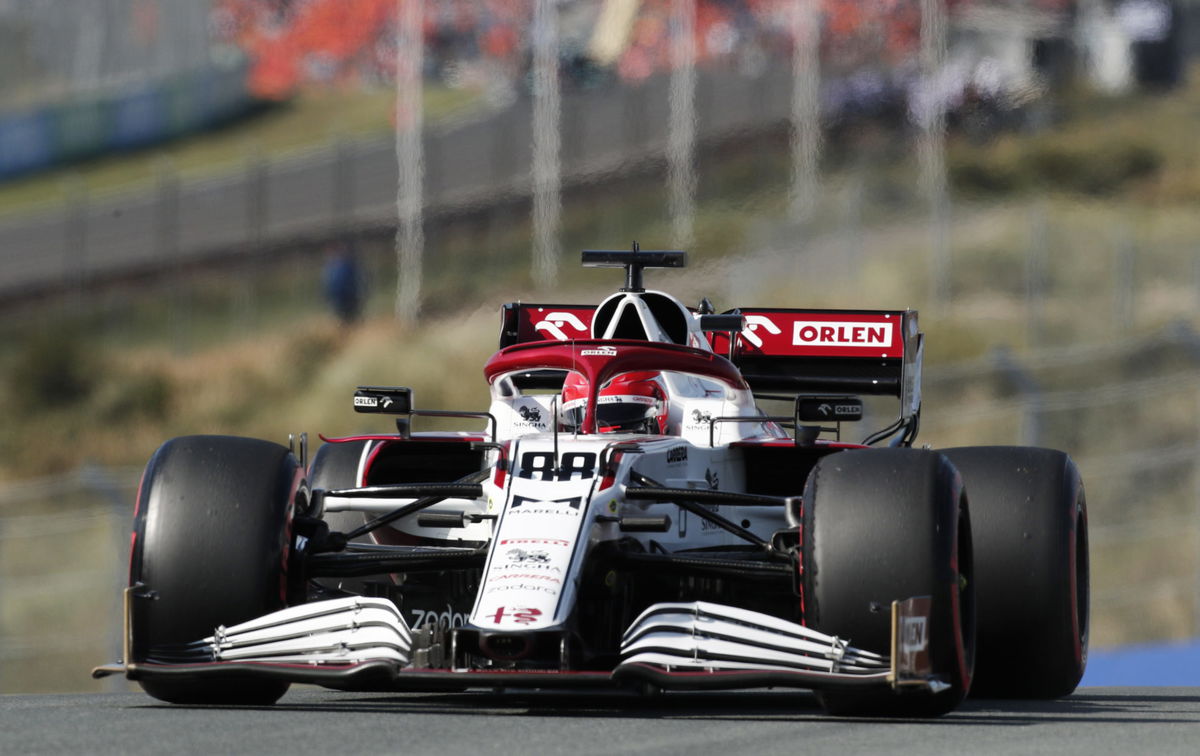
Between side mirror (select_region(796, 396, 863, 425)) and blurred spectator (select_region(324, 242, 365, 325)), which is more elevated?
blurred spectator (select_region(324, 242, 365, 325))

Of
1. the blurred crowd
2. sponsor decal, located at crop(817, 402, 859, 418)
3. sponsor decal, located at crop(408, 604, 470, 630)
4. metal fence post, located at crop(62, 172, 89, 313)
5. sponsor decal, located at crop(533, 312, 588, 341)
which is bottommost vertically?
sponsor decal, located at crop(408, 604, 470, 630)

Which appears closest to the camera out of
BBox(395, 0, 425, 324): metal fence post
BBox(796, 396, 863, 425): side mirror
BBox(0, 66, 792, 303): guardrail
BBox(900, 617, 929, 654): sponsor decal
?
BBox(900, 617, 929, 654): sponsor decal

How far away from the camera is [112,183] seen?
50.4m

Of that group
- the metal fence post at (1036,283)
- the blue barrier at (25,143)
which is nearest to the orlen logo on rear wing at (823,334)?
the metal fence post at (1036,283)

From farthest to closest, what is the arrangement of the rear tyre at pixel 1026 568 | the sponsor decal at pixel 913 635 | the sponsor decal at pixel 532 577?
the rear tyre at pixel 1026 568
the sponsor decal at pixel 532 577
the sponsor decal at pixel 913 635

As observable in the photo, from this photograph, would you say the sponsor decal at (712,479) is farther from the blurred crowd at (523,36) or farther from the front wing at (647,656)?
the blurred crowd at (523,36)

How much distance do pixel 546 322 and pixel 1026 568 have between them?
11.9 ft

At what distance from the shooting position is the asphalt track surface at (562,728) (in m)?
7.29

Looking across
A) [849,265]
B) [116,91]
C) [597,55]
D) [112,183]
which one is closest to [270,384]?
[849,265]

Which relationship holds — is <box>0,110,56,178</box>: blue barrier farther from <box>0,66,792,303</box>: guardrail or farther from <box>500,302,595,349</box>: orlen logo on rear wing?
<box>500,302,595,349</box>: orlen logo on rear wing

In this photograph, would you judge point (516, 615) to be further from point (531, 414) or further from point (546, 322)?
point (546, 322)

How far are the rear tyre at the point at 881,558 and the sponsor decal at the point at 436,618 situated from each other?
1.78 meters

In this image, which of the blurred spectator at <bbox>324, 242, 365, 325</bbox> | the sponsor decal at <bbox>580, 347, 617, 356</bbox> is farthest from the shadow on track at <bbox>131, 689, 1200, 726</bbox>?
the blurred spectator at <bbox>324, 242, 365, 325</bbox>

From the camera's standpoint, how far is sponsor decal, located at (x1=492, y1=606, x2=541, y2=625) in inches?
324
